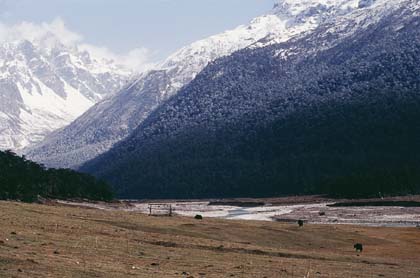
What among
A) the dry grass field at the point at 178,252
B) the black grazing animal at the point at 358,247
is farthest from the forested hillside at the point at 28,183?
the black grazing animal at the point at 358,247

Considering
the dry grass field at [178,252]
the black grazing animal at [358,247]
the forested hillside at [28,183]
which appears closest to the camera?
the dry grass field at [178,252]

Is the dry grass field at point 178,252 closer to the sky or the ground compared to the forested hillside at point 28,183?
closer to the ground

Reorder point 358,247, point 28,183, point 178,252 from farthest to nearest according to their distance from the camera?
point 28,183, point 358,247, point 178,252

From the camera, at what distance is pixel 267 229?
8925 centimetres

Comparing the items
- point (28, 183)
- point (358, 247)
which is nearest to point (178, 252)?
point (358, 247)

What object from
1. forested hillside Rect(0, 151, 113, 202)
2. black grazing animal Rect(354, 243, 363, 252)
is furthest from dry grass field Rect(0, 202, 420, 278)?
forested hillside Rect(0, 151, 113, 202)

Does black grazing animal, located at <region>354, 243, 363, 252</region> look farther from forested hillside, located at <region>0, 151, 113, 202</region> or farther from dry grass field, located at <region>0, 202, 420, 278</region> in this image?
forested hillside, located at <region>0, 151, 113, 202</region>

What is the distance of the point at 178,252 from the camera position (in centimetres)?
5719

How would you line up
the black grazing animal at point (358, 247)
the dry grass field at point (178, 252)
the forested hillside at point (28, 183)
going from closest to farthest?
the dry grass field at point (178, 252), the black grazing animal at point (358, 247), the forested hillside at point (28, 183)

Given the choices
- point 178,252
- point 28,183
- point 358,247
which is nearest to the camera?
point 178,252

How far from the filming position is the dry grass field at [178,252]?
4369cm

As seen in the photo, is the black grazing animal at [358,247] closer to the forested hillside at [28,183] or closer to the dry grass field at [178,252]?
the dry grass field at [178,252]

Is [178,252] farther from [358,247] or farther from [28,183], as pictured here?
[28,183]

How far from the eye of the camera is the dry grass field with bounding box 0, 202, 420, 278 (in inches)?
1720
